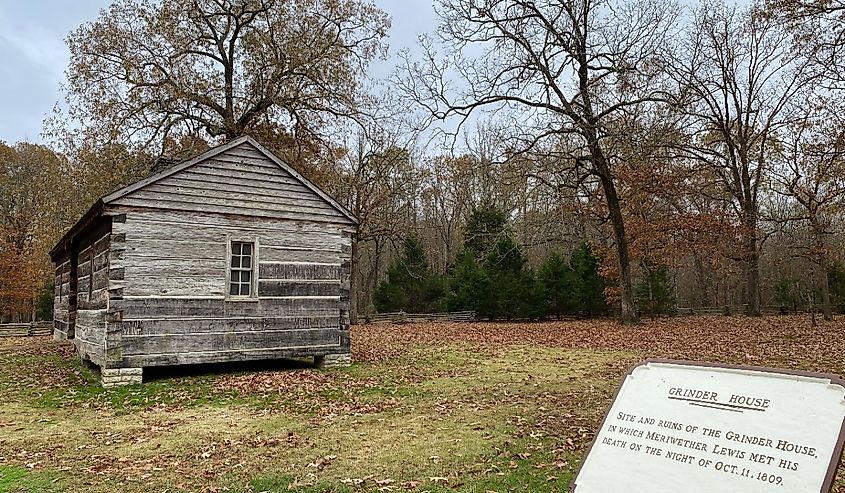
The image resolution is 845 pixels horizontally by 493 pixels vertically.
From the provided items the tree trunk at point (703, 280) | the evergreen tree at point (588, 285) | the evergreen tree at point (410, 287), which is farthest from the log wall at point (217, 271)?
the tree trunk at point (703, 280)

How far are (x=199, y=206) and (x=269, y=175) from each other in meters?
1.74

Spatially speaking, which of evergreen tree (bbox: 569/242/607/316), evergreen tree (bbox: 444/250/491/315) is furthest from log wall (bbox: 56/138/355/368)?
evergreen tree (bbox: 569/242/607/316)

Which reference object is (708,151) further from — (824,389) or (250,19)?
(824,389)

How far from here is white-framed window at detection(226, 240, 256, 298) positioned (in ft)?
44.4

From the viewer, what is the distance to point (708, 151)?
2598cm

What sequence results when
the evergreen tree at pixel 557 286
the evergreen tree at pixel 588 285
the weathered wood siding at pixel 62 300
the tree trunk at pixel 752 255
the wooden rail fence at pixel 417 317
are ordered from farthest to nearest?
the wooden rail fence at pixel 417 317, the evergreen tree at pixel 557 286, the evergreen tree at pixel 588 285, the tree trunk at pixel 752 255, the weathered wood siding at pixel 62 300

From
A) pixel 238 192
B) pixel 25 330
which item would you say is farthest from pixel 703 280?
pixel 25 330

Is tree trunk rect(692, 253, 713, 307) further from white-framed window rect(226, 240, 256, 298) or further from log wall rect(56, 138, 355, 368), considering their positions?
white-framed window rect(226, 240, 256, 298)

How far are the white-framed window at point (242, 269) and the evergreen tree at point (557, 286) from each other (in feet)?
76.0

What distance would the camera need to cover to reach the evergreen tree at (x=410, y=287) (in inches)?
1467

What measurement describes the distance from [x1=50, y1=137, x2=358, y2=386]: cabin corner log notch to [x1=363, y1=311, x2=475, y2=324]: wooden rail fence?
65.8ft

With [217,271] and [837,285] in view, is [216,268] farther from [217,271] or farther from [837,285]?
[837,285]

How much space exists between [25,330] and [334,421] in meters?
25.7

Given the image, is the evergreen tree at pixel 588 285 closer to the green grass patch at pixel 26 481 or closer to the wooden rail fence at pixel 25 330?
the wooden rail fence at pixel 25 330
